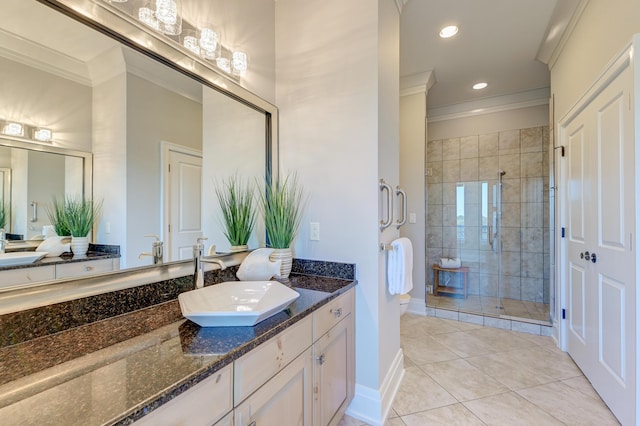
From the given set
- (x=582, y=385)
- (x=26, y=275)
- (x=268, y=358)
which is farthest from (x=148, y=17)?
(x=582, y=385)

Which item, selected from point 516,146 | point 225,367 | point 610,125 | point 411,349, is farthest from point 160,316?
point 516,146

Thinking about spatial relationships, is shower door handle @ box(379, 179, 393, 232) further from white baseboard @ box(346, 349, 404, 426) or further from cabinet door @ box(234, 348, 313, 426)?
white baseboard @ box(346, 349, 404, 426)

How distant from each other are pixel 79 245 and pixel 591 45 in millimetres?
3183

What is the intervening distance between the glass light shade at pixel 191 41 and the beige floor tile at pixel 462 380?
260cm

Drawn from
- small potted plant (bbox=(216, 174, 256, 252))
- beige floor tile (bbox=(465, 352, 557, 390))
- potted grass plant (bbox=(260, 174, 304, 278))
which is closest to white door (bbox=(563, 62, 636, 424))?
beige floor tile (bbox=(465, 352, 557, 390))

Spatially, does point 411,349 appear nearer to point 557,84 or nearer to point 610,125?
point 610,125

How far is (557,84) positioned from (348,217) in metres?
2.63

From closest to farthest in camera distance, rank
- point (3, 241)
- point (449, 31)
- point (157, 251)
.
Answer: point (3, 241) → point (157, 251) → point (449, 31)

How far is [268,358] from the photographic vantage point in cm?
94

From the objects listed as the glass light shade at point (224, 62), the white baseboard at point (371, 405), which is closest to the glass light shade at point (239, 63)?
the glass light shade at point (224, 62)

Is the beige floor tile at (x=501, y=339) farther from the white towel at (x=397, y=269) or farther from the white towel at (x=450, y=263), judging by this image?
the white towel at (x=397, y=269)

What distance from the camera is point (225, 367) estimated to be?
2.55 ft

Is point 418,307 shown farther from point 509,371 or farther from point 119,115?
point 119,115

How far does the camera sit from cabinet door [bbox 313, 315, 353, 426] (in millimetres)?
1257
